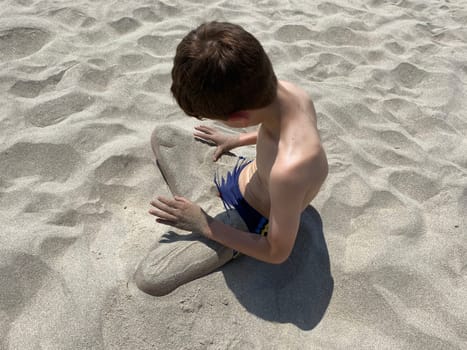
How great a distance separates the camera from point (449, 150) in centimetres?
256

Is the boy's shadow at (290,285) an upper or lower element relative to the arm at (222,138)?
lower

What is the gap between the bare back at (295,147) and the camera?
1438 millimetres

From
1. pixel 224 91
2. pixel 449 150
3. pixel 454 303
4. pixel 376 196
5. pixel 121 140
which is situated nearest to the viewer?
pixel 224 91

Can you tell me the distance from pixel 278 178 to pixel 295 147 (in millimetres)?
133

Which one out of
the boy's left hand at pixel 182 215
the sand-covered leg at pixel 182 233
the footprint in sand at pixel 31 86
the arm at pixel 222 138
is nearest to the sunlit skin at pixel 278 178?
the boy's left hand at pixel 182 215

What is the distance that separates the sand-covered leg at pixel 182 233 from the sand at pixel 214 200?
48 millimetres

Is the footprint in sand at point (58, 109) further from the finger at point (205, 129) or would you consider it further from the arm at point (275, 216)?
the arm at point (275, 216)

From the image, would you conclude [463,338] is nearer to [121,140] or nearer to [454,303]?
[454,303]

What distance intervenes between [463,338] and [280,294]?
736mm

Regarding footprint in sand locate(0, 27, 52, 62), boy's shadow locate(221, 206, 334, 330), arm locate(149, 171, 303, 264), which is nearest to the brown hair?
arm locate(149, 171, 303, 264)

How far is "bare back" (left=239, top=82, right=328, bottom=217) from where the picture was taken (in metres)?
1.44

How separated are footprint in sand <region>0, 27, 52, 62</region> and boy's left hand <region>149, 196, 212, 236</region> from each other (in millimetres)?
1793

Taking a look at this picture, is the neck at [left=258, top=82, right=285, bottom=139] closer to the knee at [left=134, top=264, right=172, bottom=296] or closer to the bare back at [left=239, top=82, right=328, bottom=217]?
the bare back at [left=239, top=82, right=328, bottom=217]

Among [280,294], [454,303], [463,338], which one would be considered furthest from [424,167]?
[280,294]
